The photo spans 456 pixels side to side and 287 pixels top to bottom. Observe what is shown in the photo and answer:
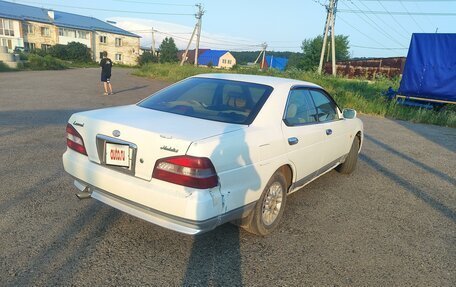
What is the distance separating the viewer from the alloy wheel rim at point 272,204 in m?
3.14

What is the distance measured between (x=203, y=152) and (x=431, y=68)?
41.9ft

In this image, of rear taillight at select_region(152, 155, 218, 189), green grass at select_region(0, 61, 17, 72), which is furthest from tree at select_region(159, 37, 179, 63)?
rear taillight at select_region(152, 155, 218, 189)

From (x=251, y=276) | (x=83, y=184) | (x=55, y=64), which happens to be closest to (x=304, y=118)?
(x=251, y=276)

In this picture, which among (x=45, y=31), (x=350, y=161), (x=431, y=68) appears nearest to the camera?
(x=350, y=161)

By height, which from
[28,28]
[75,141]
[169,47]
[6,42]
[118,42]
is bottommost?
[75,141]

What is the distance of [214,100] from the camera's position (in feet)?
11.6

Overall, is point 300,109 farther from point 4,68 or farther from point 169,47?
point 169,47

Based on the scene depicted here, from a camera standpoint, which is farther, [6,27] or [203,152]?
[6,27]

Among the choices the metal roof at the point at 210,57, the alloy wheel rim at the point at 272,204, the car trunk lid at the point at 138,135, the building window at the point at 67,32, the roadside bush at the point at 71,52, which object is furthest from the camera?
the metal roof at the point at 210,57

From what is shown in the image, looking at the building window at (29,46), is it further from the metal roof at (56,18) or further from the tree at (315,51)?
the tree at (315,51)

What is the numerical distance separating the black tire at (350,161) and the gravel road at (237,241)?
9.0 inches

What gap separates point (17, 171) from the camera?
14.3 ft

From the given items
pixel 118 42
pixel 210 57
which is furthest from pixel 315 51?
pixel 118 42

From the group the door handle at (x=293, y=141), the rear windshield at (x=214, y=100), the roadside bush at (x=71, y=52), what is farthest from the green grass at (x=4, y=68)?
the door handle at (x=293, y=141)
